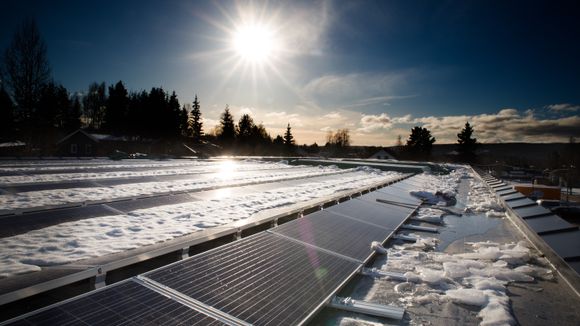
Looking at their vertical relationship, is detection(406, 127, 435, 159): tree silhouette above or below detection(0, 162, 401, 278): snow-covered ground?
above

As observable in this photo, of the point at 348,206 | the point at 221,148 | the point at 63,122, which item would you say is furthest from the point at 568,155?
the point at 63,122

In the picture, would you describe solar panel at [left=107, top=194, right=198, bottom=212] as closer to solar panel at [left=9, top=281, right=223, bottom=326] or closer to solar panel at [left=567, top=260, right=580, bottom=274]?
solar panel at [left=9, top=281, right=223, bottom=326]

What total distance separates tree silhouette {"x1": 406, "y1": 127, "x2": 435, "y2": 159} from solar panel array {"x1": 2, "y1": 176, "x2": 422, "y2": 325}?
3505 inches

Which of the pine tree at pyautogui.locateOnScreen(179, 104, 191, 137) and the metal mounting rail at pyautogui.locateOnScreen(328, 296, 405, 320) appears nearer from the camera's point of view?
the metal mounting rail at pyautogui.locateOnScreen(328, 296, 405, 320)

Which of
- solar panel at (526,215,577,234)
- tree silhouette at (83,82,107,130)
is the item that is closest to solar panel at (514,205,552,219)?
solar panel at (526,215,577,234)

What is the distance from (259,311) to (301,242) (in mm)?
1794

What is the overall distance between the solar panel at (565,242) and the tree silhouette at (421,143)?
86998mm

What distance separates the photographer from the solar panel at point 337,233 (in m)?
4.33

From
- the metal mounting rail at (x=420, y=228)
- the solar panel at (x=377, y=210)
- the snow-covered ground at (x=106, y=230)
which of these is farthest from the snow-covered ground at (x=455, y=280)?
the snow-covered ground at (x=106, y=230)

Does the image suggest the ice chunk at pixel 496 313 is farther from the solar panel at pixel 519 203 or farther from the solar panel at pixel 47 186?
the solar panel at pixel 47 186

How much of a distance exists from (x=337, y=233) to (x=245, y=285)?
2522 millimetres

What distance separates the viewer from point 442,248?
5.39 meters

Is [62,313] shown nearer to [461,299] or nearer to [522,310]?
[461,299]

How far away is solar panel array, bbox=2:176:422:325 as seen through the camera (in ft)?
7.14
